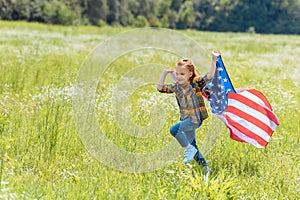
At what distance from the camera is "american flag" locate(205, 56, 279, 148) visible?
6035mm

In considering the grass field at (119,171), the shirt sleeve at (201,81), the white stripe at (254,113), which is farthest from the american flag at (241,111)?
the shirt sleeve at (201,81)

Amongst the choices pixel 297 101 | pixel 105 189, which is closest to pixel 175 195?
pixel 105 189

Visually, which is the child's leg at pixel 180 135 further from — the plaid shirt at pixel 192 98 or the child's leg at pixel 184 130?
the plaid shirt at pixel 192 98

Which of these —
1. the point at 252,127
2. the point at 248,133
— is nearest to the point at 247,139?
the point at 248,133

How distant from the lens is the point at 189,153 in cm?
558

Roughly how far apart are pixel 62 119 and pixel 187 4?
101 m

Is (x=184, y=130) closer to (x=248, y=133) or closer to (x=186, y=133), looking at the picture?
(x=186, y=133)

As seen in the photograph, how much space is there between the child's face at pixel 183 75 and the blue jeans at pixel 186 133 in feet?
1.47

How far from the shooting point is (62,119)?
681 cm

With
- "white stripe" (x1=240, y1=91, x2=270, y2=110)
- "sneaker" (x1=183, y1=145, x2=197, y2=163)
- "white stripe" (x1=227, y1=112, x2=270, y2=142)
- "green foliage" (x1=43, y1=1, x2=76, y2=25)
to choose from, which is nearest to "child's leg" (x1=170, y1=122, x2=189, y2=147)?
"sneaker" (x1=183, y1=145, x2=197, y2=163)

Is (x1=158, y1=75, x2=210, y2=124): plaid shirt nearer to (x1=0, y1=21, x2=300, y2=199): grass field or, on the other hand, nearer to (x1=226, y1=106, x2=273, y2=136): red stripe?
(x1=0, y1=21, x2=300, y2=199): grass field

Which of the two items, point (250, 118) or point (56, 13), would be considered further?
point (56, 13)

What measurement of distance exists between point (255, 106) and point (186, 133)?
1.07 meters

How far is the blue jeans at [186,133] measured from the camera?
5570mm
